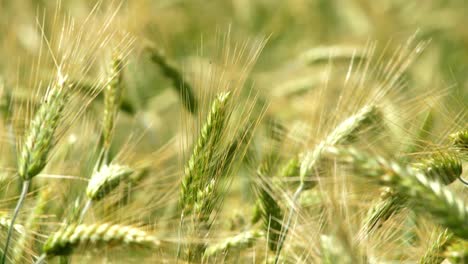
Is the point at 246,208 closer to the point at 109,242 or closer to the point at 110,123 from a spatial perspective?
the point at 110,123

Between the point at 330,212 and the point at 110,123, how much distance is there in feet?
Result: 2.29

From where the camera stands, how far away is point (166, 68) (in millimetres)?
2078

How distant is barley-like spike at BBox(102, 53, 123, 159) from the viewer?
155 cm

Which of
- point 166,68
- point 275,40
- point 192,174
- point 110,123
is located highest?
point 275,40

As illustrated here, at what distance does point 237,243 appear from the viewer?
4.55 feet

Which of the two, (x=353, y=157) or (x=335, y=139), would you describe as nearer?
(x=353, y=157)

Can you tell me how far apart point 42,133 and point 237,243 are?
16.2 inches

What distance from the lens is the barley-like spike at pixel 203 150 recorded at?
121 centimetres

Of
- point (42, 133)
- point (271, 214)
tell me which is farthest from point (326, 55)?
point (42, 133)

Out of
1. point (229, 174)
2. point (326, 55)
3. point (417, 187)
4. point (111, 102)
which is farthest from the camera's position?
point (326, 55)

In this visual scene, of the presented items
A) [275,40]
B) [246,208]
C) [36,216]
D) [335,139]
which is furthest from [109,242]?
[275,40]

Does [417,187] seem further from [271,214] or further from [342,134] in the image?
[271,214]

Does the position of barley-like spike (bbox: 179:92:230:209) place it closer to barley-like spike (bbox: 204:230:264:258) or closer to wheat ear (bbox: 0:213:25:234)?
barley-like spike (bbox: 204:230:264:258)

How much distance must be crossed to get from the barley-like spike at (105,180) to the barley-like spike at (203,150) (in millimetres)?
177
